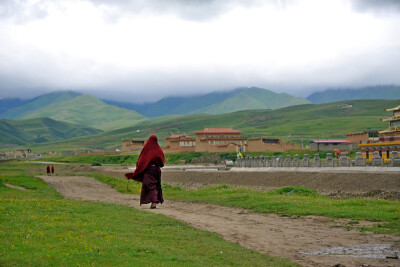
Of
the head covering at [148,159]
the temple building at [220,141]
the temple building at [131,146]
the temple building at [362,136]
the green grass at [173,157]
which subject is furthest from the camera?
the temple building at [131,146]

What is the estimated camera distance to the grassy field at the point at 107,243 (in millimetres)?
9930

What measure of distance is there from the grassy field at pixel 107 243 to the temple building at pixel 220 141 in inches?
3657

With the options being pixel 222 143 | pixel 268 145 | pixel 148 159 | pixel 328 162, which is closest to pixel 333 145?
pixel 268 145

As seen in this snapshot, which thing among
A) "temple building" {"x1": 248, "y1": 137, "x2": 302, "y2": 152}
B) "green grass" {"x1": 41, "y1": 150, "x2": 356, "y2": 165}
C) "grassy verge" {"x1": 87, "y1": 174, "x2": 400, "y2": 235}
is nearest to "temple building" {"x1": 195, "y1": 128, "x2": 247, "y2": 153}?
"green grass" {"x1": 41, "y1": 150, "x2": 356, "y2": 165}

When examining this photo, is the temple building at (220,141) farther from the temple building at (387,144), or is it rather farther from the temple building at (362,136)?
the temple building at (387,144)

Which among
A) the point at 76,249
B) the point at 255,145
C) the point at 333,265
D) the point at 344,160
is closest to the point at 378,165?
the point at 344,160

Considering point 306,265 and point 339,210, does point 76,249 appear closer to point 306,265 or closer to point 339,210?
point 306,265

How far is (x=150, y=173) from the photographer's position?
20.8 meters

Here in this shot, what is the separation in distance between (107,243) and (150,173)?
9.36 m

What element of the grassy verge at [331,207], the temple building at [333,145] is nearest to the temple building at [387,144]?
the grassy verge at [331,207]

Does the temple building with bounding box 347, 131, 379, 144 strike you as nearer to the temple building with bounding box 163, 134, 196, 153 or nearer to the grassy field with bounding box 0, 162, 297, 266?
the temple building with bounding box 163, 134, 196, 153

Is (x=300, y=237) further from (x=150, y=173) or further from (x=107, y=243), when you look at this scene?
(x=150, y=173)

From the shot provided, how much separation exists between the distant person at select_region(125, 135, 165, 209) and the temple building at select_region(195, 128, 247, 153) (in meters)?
88.0

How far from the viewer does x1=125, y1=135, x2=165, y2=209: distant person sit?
20859mm
